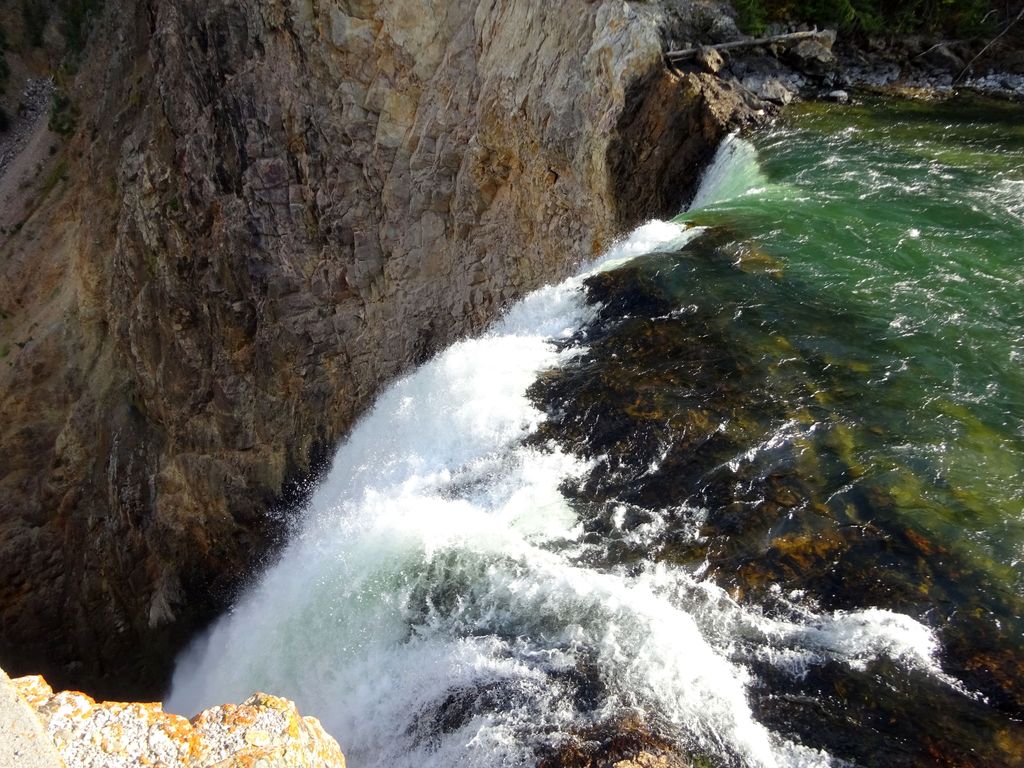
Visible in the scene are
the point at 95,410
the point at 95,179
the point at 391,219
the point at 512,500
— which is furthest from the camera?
the point at 95,179

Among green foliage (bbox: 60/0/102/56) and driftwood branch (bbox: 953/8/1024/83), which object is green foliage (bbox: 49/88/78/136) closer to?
green foliage (bbox: 60/0/102/56)

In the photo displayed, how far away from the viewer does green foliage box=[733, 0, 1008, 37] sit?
39.3ft

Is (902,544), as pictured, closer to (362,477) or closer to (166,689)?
(362,477)

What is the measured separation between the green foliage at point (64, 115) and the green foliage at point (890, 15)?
67.4 ft

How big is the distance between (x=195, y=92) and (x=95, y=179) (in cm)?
518

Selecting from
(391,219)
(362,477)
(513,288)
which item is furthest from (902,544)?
(391,219)

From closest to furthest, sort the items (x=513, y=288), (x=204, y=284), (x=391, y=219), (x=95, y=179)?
(x=513, y=288) < (x=391, y=219) < (x=204, y=284) < (x=95, y=179)

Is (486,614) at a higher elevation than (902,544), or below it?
below

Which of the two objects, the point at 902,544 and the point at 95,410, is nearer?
the point at 902,544

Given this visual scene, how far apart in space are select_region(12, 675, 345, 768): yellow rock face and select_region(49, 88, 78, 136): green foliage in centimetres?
2425

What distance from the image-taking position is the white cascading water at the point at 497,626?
3907 mm

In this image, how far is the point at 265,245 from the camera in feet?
47.1

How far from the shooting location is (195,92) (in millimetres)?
14961

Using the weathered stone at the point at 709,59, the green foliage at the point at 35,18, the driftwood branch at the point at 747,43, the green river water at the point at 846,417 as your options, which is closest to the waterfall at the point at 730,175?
the green river water at the point at 846,417
